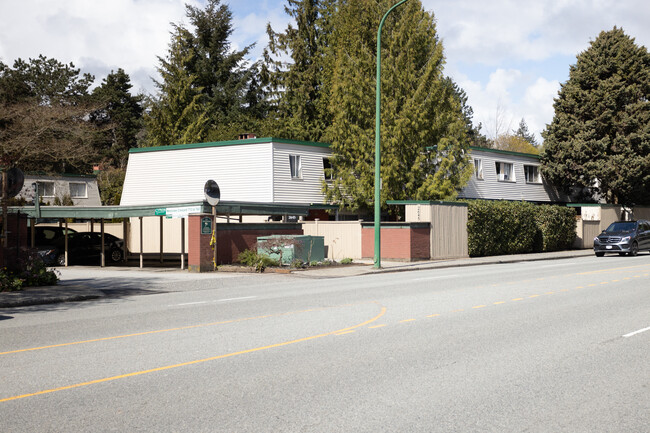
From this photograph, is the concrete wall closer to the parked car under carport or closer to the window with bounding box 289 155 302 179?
the window with bounding box 289 155 302 179

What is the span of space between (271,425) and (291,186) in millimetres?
30132

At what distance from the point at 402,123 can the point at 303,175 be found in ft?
19.8

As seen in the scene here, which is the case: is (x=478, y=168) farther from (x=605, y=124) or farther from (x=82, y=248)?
(x=82, y=248)

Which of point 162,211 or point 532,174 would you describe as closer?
point 162,211

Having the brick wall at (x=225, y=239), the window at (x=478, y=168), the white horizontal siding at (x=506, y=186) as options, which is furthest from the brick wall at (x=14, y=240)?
the window at (x=478, y=168)

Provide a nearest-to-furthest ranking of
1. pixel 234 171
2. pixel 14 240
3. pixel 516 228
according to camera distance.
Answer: pixel 14 240 < pixel 516 228 < pixel 234 171

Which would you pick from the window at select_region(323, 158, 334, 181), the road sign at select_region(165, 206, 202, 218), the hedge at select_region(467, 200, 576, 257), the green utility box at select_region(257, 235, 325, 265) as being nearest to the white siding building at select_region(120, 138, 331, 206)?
the window at select_region(323, 158, 334, 181)

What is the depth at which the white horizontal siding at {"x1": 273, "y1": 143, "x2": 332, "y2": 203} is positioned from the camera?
34.5 m

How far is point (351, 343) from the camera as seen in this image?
8.92 metres

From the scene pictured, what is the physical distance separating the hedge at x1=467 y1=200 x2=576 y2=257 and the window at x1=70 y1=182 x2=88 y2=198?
1300 inches

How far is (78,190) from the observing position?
173 feet

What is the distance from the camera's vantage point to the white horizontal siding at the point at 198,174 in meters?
34.7

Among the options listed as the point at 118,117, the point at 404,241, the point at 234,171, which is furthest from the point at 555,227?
the point at 118,117

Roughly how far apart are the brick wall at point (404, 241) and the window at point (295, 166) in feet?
22.6
